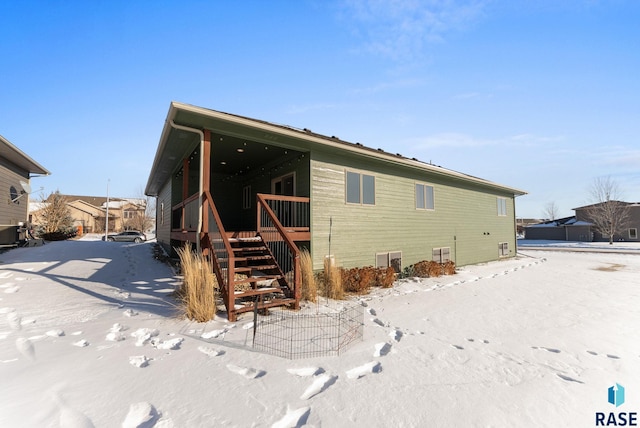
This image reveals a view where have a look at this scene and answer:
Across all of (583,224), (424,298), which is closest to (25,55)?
(424,298)

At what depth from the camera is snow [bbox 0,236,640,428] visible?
248 centimetres

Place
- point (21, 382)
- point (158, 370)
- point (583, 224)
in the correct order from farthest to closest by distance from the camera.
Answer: point (583, 224) → point (158, 370) → point (21, 382)

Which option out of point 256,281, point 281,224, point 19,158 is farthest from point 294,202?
point 19,158

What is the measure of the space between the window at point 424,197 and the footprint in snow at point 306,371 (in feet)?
30.7

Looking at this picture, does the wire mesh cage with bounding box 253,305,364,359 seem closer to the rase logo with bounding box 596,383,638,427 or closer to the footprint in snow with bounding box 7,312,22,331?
the rase logo with bounding box 596,383,638,427

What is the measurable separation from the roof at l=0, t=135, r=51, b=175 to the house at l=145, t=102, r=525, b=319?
204 inches

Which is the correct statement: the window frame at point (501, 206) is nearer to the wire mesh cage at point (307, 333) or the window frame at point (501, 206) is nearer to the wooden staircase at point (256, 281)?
the wire mesh cage at point (307, 333)

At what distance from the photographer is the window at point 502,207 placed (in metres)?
16.7

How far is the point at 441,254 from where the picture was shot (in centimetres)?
1242

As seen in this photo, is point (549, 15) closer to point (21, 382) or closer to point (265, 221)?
point (265, 221)

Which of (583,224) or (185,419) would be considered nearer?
(185,419)

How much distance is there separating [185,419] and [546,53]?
35.2 ft

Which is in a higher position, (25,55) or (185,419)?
(25,55)

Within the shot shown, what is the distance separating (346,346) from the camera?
401cm
